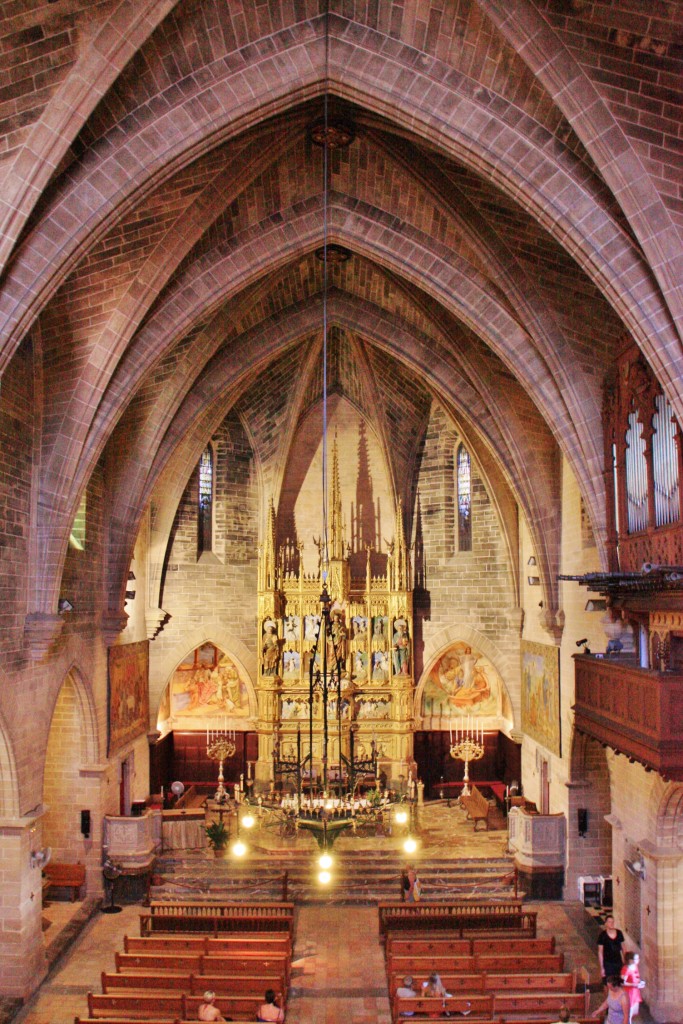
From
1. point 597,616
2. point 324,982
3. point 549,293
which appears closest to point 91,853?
point 324,982

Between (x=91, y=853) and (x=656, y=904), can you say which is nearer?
(x=656, y=904)

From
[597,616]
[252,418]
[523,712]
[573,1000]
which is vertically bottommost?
[573,1000]

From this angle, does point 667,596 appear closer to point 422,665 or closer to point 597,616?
point 597,616

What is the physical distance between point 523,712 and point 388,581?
5088 millimetres

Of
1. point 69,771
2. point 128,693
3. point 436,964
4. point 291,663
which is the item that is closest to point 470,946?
point 436,964

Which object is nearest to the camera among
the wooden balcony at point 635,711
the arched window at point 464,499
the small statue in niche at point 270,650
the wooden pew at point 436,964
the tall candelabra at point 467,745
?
the wooden balcony at point 635,711

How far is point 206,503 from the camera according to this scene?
27.8 meters

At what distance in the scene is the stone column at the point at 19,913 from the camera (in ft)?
49.5

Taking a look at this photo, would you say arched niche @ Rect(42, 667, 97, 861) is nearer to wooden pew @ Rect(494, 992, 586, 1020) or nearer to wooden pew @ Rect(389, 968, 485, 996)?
wooden pew @ Rect(389, 968, 485, 996)

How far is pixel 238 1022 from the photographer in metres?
12.2

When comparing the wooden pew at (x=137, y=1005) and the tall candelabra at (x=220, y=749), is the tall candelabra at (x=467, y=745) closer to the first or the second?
the tall candelabra at (x=220, y=749)

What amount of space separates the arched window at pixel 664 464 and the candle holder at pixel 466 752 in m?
13.0

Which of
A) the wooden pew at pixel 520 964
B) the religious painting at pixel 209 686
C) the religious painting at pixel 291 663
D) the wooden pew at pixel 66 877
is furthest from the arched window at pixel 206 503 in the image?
the wooden pew at pixel 520 964

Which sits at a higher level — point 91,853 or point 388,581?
point 388,581
